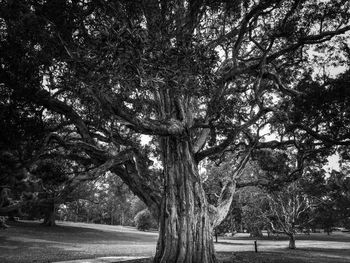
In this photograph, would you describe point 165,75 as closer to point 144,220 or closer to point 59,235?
point 59,235

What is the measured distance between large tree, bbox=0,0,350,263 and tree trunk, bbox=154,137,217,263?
0.04m

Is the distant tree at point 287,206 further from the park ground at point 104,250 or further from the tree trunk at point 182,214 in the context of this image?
the tree trunk at point 182,214

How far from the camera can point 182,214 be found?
1078 cm

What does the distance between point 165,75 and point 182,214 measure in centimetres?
591

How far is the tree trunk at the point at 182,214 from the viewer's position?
10539 millimetres

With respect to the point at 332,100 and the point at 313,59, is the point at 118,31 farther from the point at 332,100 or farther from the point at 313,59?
the point at 313,59

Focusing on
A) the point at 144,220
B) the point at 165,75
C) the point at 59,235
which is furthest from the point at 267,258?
the point at 144,220

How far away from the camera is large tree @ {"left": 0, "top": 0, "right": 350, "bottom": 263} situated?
Answer: 6.68m

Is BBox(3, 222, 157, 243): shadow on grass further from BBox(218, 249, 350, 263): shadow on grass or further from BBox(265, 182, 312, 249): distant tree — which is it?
BBox(218, 249, 350, 263): shadow on grass

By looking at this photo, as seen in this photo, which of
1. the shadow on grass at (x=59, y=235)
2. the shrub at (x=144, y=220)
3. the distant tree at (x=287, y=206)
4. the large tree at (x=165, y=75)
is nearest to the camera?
the large tree at (x=165, y=75)

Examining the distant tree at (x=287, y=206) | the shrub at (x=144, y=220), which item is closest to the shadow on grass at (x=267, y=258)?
the distant tree at (x=287, y=206)

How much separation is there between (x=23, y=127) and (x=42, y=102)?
1.03 meters

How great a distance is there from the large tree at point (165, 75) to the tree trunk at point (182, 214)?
36mm

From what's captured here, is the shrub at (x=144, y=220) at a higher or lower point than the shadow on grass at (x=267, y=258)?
higher
